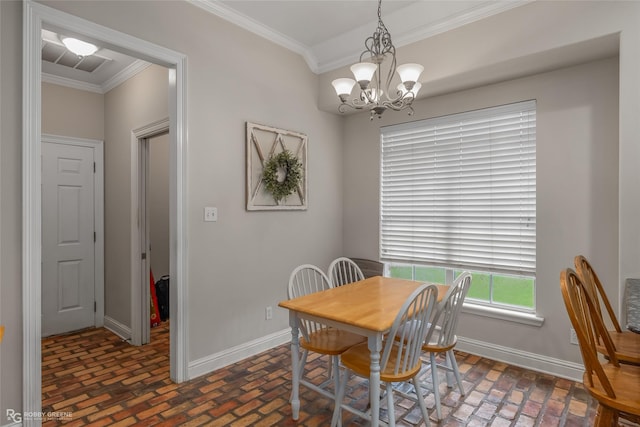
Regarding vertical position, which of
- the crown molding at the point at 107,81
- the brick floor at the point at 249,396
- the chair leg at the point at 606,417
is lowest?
the brick floor at the point at 249,396

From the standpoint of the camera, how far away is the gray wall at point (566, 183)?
2521mm

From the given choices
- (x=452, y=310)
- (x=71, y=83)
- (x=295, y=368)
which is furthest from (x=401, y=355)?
(x=71, y=83)

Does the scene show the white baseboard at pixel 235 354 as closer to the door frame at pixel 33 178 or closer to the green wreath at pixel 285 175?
the door frame at pixel 33 178

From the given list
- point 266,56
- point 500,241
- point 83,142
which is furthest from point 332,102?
point 83,142

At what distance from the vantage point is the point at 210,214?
9.34ft

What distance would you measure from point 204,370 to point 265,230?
127 centimetres

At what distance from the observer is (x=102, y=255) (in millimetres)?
3943

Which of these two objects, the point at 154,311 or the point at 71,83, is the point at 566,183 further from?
the point at 71,83

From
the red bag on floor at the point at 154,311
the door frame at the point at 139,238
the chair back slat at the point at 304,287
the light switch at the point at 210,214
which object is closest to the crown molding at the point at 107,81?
the door frame at the point at 139,238

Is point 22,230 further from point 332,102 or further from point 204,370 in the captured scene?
point 332,102

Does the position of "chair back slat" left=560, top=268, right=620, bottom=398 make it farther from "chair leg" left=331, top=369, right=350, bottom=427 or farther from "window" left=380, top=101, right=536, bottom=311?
"window" left=380, top=101, right=536, bottom=311

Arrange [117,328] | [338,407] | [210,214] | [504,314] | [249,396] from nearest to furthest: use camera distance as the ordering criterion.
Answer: [338,407] → [249,396] → [210,214] → [504,314] → [117,328]

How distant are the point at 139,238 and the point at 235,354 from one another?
1496mm

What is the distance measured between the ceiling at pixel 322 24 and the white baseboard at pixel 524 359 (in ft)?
8.82
